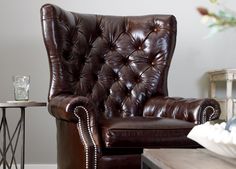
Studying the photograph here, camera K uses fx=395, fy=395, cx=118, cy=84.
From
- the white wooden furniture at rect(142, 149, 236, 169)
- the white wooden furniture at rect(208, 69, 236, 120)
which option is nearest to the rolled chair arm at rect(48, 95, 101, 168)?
the white wooden furniture at rect(142, 149, 236, 169)

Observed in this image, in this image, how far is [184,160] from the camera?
3.93ft

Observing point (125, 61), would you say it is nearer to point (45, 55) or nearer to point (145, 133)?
point (45, 55)

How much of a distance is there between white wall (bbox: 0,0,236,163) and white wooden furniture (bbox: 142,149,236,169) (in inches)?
63.1

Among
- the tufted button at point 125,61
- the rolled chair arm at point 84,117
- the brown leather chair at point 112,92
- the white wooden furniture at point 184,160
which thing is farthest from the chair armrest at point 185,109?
the white wooden furniture at point 184,160

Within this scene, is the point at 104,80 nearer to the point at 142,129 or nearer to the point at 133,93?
the point at 133,93

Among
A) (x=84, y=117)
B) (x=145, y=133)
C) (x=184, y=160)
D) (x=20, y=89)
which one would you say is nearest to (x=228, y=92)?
(x=145, y=133)

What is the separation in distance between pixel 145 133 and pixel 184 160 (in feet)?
2.07

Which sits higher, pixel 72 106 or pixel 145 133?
pixel 72 106

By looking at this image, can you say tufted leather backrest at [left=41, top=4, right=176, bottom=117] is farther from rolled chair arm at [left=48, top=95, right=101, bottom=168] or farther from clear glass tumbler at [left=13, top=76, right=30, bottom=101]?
rolled chair arm at [left=48, top=95, right=101, bottom=168]

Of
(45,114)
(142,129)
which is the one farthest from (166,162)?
(45,114)

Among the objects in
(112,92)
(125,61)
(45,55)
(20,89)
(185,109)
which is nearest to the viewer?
(185,109)

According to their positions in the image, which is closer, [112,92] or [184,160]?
[184,160]

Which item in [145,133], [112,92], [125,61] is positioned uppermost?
[125,61]

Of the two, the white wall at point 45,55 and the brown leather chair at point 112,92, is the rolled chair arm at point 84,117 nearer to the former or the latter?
the brown leather chair at point 112,92
